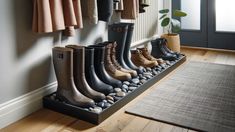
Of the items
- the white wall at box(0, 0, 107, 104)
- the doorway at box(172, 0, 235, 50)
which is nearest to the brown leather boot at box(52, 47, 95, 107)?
the white wall at box(0, 0, 107, 104)

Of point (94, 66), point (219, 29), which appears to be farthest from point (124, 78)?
point (219, 29)

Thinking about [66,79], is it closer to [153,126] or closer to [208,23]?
[153,126]

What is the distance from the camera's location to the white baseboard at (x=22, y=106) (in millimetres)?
1511

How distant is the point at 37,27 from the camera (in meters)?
1.56

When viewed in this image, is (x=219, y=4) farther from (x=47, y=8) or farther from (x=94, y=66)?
(x=47, y=8)

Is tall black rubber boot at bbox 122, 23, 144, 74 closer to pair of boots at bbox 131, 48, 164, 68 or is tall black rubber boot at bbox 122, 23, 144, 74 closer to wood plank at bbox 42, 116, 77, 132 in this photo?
pair of boots at bbox 131, 48, 164, 68

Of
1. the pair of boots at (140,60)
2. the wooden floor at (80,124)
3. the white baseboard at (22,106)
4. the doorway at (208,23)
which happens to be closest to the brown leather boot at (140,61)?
the pair of boots at (140,60)

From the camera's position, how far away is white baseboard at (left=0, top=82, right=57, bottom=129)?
151 cm

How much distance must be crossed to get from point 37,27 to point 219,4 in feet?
7.96

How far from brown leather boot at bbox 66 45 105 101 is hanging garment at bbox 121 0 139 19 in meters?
0.78

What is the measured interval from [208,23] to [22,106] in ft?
8.24

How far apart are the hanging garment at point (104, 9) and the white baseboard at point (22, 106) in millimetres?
603

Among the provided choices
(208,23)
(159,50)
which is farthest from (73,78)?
(208,23)

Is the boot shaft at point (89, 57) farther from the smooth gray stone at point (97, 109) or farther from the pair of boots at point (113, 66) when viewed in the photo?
the smooth gray stone at point (97, 109)
